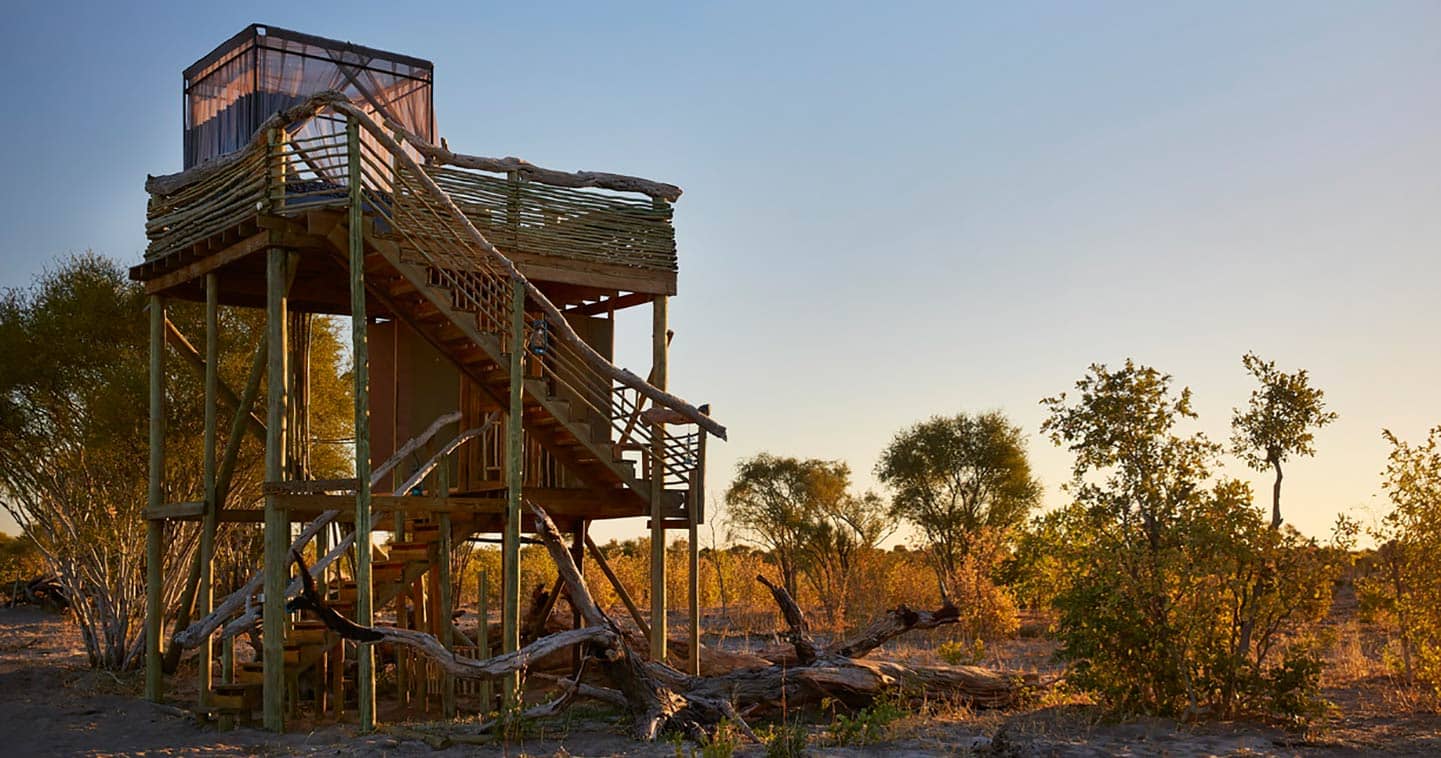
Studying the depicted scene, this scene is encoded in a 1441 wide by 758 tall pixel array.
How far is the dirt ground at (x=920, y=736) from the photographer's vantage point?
482 inches

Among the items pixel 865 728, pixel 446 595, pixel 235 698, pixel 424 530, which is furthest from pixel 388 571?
pixel 865 728

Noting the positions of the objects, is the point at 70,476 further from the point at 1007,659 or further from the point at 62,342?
the point at 1007,659

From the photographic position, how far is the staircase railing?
1504 centimetres

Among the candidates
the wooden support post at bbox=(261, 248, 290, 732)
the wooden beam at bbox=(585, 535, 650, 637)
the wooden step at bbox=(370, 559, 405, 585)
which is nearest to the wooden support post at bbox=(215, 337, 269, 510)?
the wooden support post at bbox=(261, 248, 290, 732)

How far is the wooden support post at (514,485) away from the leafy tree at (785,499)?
2173 cm

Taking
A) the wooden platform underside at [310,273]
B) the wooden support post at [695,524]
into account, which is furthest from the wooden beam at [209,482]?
the wooden support post at [695,524]

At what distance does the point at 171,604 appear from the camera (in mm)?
22812

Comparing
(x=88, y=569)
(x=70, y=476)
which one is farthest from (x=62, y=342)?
(x=88, y=569)

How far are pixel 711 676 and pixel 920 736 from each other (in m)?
2.53

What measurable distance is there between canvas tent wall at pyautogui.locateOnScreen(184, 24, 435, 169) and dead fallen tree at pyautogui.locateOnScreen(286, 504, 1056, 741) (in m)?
6.18

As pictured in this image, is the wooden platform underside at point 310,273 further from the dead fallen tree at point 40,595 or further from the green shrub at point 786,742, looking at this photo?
the dead fallen tree at point 40,595

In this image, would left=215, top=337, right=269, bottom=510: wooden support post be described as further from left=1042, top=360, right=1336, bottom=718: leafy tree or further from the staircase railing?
left=1042, top=360, right=1336, bottom=718: leafy tree

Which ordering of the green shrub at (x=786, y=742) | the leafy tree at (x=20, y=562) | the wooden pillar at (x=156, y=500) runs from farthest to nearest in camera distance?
the leafy tree at (x=20, y=562) < the wooden pillar at (x=156, y=500) < the green shrub at (x=786, y=742)

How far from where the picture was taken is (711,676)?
14812mm
